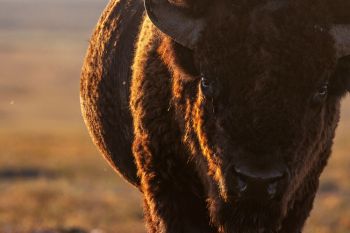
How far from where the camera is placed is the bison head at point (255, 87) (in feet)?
15.9

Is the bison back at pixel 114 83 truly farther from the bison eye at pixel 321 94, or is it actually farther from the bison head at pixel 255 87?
the bison eye at pixel 321 94

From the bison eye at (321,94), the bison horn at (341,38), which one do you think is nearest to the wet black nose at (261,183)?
the bison eye at (321,94)

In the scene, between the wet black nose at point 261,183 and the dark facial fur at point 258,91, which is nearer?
the wet black nose at point 261,183

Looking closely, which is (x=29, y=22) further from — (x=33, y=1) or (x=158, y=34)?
(x=158, y=34)

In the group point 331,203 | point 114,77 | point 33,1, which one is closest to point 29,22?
point 33,1

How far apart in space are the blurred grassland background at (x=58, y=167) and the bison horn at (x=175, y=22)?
142 inches

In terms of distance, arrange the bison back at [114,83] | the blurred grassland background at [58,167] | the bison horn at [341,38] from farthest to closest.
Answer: the blurred grassland background at [58,167], the bison back at [114,83], the bison horn at [341,38]

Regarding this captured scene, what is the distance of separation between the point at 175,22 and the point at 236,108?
2.13 ft

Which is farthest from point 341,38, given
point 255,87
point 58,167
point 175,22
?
point 58,167

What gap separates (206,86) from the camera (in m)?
5.20

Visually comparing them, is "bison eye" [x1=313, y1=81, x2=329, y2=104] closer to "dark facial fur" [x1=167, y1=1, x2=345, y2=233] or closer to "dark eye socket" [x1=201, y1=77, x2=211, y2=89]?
"dark facial fur" [x1=167, y1=1, x2=345, y2=233]

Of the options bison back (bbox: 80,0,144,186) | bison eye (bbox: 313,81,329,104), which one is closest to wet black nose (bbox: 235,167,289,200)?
bison eye (bbox: 313,81,329,104)

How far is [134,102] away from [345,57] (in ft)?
5.02

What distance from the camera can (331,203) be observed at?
17.1 m
